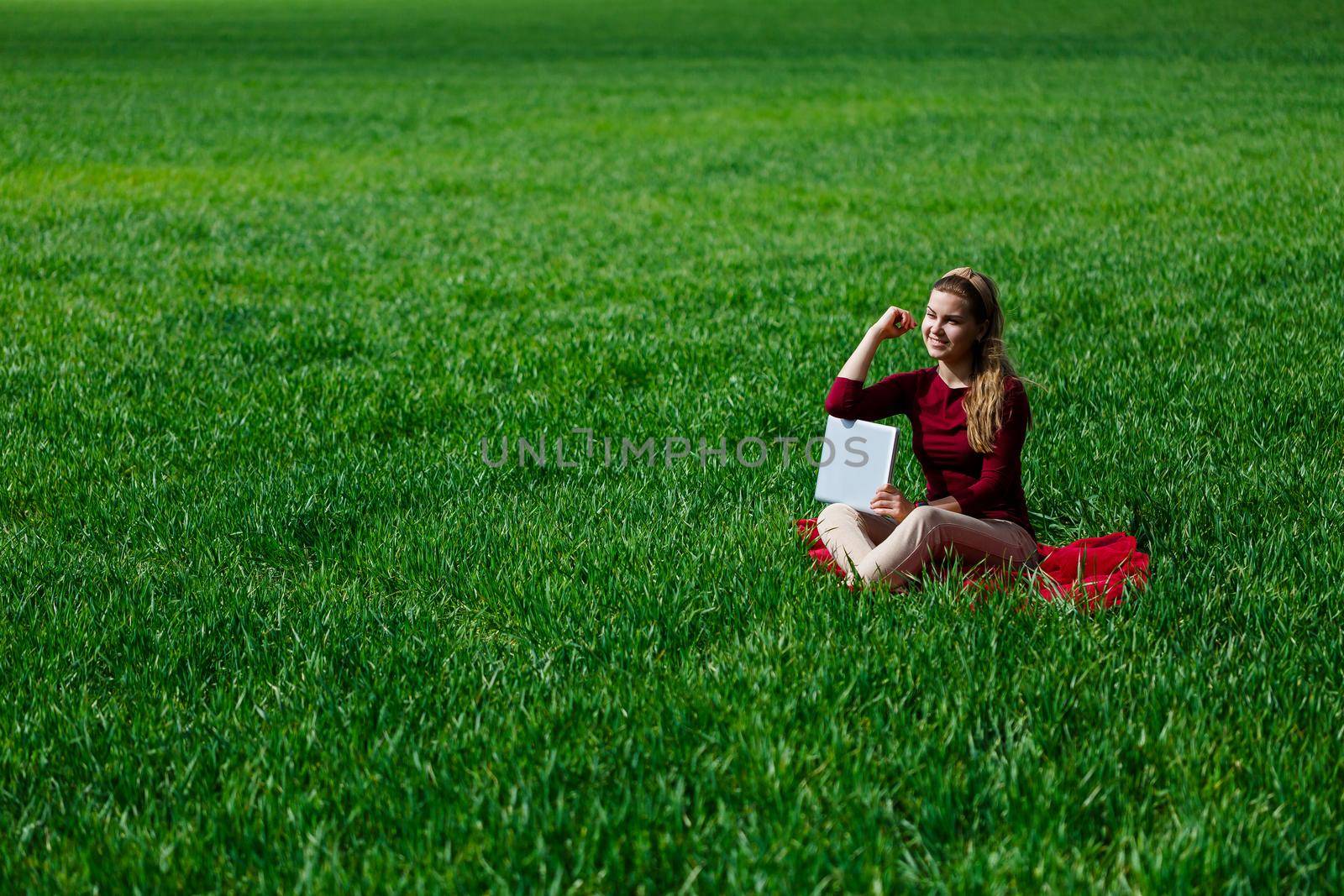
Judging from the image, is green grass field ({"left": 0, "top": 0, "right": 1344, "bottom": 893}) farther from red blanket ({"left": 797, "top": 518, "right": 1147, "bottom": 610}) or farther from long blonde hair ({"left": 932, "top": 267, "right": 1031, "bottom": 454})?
long blonde hair ({"left": 932, "top": 267, "right": 1031, "bottom": 454})

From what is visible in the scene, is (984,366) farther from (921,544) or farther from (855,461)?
(921,544)

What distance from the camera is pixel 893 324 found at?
397cm

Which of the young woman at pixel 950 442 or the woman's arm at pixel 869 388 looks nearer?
the young woman at pixel 950 442

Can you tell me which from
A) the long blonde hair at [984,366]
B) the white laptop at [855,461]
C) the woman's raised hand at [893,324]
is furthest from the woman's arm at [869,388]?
the long blonde hair at [984,366]

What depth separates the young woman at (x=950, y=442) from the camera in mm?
3734

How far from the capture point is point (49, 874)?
8.48 feet

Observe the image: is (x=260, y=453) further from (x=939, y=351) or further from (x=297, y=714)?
(x=939, y=351)

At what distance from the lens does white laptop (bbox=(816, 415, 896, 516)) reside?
3770 millimetres

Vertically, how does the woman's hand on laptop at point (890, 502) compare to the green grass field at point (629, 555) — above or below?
above

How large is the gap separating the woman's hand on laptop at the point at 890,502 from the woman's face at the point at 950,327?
1.63ft

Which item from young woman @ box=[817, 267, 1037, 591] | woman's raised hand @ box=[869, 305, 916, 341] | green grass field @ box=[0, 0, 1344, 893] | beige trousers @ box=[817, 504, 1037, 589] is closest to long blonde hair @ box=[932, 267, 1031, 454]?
young woman @ box=[817, 267, 1037, 591]

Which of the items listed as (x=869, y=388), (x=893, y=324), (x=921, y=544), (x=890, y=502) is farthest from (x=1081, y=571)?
(x=893, y=324)

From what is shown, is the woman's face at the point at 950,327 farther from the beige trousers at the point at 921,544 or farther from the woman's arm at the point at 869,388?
the beige trousers at the point at 921,544

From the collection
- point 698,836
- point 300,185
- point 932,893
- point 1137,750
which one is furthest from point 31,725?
point 300,185
